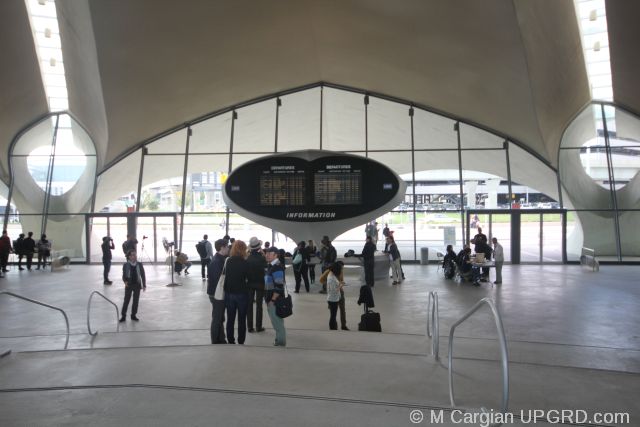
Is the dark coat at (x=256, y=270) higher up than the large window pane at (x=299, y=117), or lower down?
lower down

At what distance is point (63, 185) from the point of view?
20.9 metres

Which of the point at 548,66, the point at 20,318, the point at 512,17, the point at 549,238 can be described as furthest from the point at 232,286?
the point at 549,238

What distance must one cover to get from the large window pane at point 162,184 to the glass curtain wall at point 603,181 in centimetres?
1524

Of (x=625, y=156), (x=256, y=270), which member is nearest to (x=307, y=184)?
(x=256, y=270)

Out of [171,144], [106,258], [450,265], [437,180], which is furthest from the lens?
[171,144]

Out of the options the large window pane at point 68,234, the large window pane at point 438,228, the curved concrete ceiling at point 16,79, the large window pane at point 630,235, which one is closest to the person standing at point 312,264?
the large window pane at point 438,228

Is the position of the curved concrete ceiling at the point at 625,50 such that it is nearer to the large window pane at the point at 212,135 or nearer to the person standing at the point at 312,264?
the person standing at the point at 312,264

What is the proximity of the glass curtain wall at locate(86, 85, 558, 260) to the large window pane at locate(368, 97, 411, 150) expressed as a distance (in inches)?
1.6

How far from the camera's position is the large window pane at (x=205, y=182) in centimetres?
2081

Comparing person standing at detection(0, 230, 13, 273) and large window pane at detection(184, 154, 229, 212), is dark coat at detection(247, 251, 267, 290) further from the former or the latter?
large window pane at detection(184, 154, 229, 212)

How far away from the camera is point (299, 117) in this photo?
859 inches

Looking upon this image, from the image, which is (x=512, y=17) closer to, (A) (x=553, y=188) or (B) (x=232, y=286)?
(A) (x=553, y=188)

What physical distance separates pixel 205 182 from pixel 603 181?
15591 mm

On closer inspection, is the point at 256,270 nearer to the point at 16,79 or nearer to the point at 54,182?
the point at 16,79
